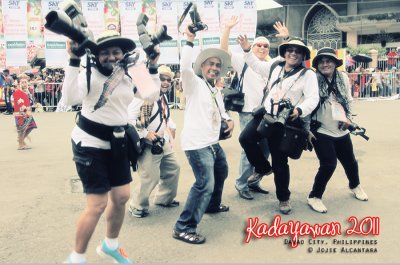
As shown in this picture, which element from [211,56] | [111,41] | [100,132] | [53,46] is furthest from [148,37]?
[53,46]

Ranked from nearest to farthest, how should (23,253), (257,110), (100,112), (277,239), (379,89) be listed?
(100,112) < (23,253) < (277,239) < (257,110) < (379,89)

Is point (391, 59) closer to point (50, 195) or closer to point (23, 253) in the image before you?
point (50, 195)

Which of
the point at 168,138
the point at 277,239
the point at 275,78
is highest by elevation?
the point at 275,78

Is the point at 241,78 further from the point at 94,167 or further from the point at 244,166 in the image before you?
the point at 94,167

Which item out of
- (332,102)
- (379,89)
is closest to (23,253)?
(332,102)

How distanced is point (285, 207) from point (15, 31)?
1426 centimetres

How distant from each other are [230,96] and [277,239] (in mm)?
1988

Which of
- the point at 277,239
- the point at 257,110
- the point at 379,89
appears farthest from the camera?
the point at 379,89

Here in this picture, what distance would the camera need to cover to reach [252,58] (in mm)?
5332

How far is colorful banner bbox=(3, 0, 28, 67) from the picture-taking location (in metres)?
16.1

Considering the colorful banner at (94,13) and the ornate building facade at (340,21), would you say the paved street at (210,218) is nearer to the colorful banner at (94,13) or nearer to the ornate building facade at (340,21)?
the colorful banner at (94,13)

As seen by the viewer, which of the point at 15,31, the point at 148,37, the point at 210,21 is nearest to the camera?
the point at 148,37

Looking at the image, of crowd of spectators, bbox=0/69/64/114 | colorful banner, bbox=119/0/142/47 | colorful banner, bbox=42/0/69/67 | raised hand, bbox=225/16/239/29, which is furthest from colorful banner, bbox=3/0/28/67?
raised hand, bbox=225/16/239/29

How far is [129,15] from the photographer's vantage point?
1686 centimetres
